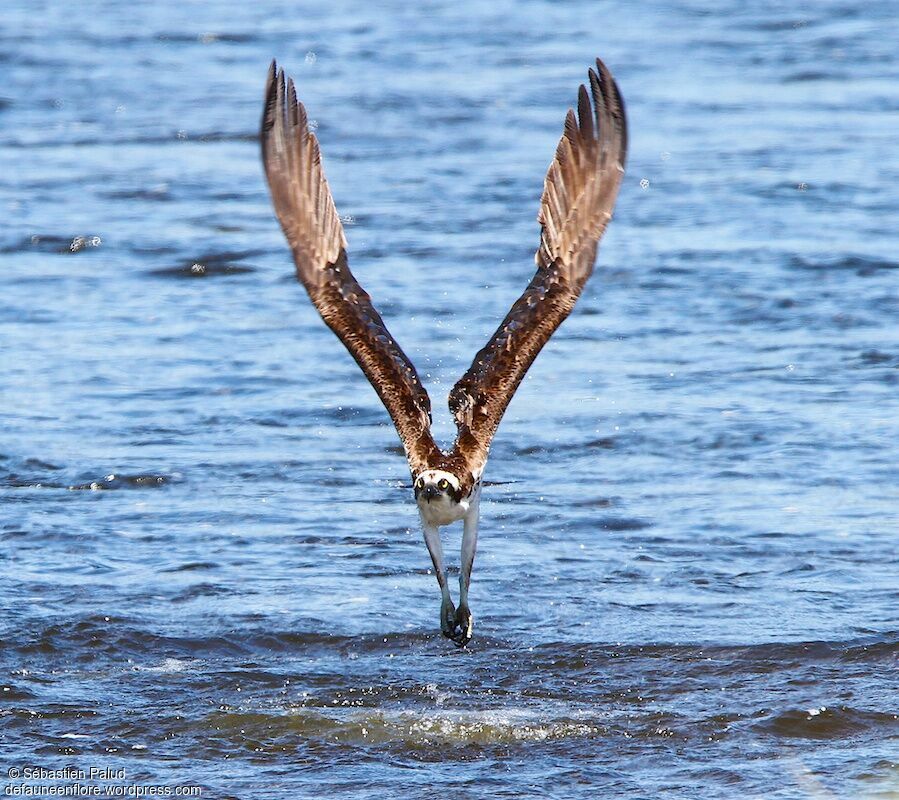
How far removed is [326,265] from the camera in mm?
7691

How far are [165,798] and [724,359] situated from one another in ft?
18.8

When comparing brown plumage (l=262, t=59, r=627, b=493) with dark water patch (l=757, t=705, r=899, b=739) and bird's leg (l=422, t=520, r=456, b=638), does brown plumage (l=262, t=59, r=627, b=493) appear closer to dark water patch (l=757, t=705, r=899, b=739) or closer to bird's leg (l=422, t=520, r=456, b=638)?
bird's leg (l=422, t=520, r=456, b=638)

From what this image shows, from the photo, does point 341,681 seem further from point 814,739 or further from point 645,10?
point 645,10

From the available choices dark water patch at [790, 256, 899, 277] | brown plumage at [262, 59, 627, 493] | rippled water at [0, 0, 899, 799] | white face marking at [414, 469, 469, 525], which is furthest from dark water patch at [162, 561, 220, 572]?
dark water patch at [790, 256, 899, 277]

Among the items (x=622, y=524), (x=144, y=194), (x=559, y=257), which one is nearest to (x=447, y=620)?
(x=559, y=257)

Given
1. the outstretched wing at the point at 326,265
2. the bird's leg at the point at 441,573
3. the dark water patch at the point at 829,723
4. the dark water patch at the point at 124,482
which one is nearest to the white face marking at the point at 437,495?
the bird's leg at the point at 441,573

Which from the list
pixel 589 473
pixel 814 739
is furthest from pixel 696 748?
pixel 589 473

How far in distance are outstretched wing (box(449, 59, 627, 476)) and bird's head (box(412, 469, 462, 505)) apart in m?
0.33

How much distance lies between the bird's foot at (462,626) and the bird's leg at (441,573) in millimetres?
12

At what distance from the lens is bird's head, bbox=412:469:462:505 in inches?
262

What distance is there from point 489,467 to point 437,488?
10.2 feet

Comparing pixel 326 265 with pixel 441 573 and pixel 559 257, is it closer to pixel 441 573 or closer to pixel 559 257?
pixel 559 257

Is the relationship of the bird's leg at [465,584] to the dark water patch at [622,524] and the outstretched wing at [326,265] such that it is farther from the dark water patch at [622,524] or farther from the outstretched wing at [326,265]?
the dark water patch at [622,524]

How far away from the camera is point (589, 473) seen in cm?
966
